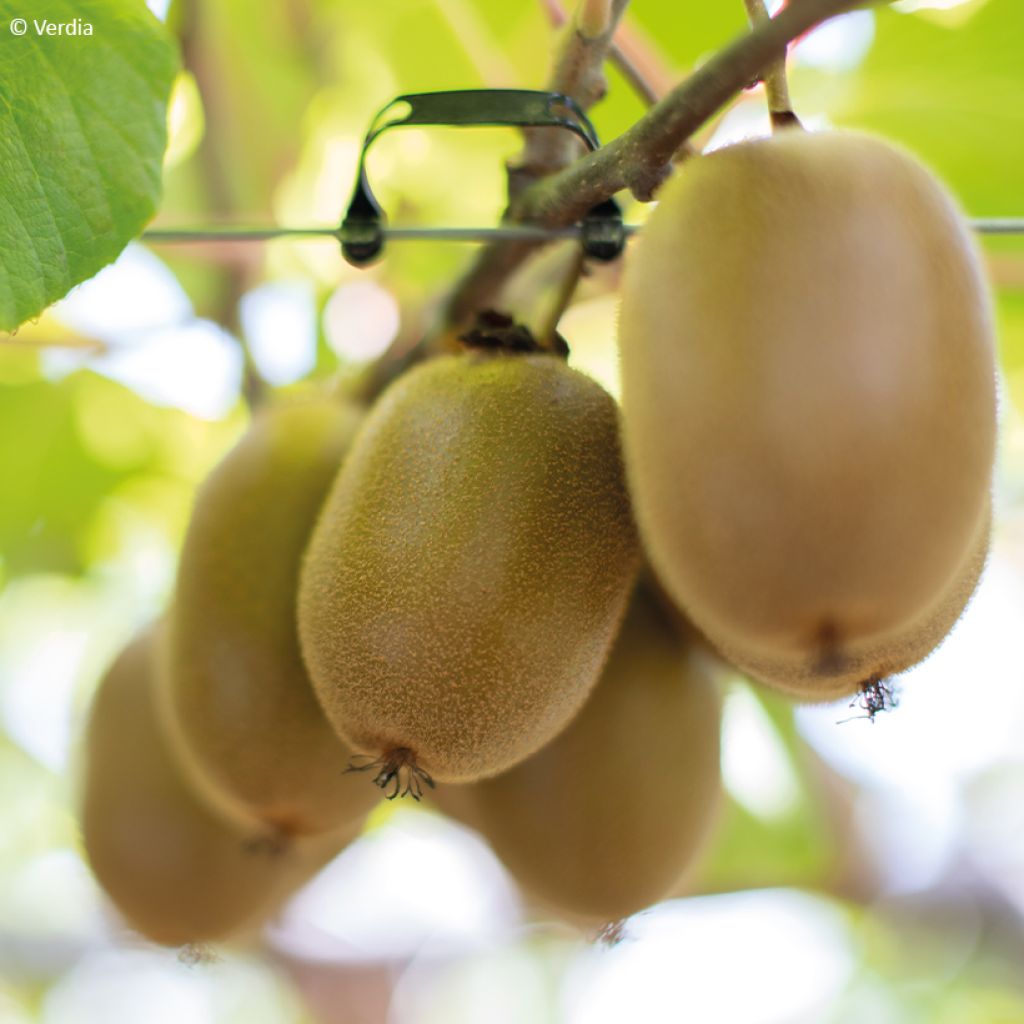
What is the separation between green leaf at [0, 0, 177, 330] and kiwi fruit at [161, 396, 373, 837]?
16 cm

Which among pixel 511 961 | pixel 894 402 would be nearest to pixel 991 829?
pixel 511 961

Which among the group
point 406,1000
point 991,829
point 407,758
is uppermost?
point 407,758

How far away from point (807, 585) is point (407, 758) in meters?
0.22

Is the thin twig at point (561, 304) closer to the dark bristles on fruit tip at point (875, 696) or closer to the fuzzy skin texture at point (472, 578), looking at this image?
the fuzzy skin texture at point (472, 578)

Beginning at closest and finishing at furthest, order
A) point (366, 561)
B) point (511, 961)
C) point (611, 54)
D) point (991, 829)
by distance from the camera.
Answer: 1. point (366, 561)
2. point (611, 54)
3. point (991, 829)
4. point (511, 961)

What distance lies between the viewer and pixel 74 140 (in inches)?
24.3

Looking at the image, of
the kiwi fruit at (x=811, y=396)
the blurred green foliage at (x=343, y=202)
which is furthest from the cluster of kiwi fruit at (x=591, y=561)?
the blurred green foliage at (x=343, y=202)

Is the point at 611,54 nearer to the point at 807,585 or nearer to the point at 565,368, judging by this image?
the point at 565,368

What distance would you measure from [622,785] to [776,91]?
0.38 meters

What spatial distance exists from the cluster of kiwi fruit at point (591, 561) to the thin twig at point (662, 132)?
2 cm

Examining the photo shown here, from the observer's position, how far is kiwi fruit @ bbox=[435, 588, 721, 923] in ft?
2.22

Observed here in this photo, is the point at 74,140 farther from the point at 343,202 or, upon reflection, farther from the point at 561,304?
the point at 343,202

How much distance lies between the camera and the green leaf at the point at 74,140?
0.60 m

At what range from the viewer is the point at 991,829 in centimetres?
173
